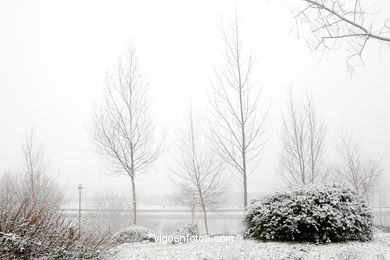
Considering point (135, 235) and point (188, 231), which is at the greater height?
point (188, 231)

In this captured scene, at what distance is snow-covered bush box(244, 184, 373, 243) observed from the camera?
20.0ft

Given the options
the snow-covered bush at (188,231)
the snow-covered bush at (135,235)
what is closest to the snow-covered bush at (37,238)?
the snow-covered bush at (188,231)

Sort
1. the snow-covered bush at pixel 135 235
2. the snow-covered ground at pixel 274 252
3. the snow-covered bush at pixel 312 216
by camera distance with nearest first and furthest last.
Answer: the snow-covered ground at pixel 274 252, the snow-covered bush at pixel 312 216, the snow-covered bush at pixel 135 235

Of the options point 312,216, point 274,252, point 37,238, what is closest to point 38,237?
point 37,238

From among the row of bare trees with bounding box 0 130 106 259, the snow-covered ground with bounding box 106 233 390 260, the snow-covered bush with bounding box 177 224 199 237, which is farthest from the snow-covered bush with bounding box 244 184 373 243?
the row of bare trees with bounding box 0 130 106 259

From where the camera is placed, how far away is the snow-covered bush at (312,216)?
6109 mm

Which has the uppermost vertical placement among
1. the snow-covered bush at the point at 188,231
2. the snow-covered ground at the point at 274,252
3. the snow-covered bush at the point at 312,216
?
the snow-covered bush at the point at 312,216

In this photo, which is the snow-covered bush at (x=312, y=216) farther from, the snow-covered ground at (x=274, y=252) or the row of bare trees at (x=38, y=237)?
the row of bare trees at (x=38, y=237)

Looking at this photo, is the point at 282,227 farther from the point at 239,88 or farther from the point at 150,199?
the point at 150,199

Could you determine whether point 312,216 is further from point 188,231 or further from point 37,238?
point 37,238

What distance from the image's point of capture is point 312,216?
616 cm

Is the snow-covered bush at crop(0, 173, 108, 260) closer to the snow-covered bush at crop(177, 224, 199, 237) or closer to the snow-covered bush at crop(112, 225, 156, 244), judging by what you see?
the snow-covered bush at crop(177, 224, 199, 237)

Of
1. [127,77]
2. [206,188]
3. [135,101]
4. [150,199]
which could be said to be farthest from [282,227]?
[150,199]

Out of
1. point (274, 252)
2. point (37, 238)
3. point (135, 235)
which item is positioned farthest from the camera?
point (135, 235)
